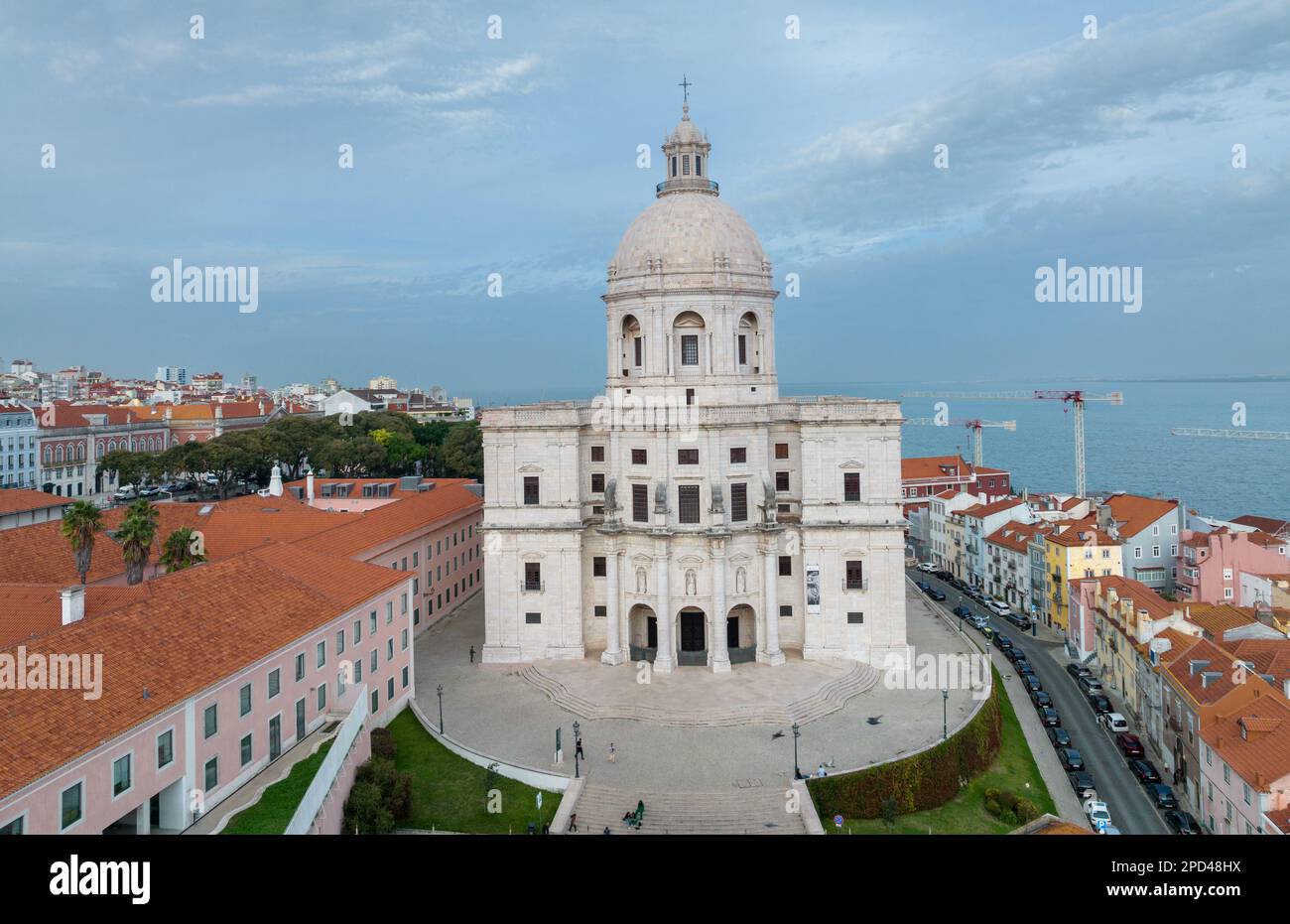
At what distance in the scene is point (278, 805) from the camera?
27531mm

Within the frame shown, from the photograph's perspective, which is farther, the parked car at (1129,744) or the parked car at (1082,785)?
the parked car at (1129,744)

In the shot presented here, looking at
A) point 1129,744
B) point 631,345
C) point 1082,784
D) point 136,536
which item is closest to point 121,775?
point 136,536

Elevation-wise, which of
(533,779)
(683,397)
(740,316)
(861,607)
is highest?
(740,316)

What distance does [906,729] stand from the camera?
4053 cm

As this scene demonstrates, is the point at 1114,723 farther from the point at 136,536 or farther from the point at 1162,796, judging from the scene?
the point at 136,536

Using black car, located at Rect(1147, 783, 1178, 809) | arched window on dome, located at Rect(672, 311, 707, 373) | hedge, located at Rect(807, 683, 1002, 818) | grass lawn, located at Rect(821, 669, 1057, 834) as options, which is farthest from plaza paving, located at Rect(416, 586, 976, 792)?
arched window on dome, located at Rect(672, 311, 707, 373)

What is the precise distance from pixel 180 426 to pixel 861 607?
118303 mm

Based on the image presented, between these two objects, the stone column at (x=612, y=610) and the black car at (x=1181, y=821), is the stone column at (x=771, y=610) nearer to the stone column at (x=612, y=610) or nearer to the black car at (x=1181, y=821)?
the stone column at (x=612, y=610)

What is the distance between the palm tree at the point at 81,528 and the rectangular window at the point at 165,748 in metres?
18.2

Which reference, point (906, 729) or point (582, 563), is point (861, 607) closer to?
point (906, 729)

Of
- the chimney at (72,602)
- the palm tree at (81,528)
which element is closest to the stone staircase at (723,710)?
the chimney at (72,602)

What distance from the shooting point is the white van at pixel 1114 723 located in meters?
47.3
